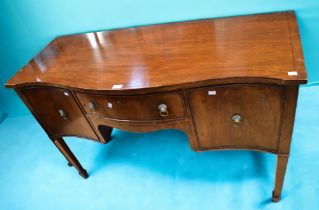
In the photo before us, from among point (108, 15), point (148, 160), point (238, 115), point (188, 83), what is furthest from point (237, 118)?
point (108, 15)

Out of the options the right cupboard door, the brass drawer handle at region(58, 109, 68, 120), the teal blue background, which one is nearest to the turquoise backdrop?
the teal blue background

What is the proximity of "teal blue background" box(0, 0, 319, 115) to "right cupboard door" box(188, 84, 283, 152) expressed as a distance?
53cm

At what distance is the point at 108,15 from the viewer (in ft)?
4.13

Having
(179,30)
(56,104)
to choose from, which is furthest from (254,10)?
(56,104)

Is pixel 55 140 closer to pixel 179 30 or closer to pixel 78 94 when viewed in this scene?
pixel 78 94

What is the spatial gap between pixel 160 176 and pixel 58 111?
60 centimetres

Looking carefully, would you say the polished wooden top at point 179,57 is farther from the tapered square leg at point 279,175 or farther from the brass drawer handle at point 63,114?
the tapered square leg at point 279,175

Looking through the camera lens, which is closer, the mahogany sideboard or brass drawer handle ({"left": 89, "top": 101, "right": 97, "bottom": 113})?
the mahogany sideboard

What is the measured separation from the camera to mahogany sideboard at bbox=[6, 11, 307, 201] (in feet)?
2.51

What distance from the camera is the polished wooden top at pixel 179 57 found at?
755 millimetres

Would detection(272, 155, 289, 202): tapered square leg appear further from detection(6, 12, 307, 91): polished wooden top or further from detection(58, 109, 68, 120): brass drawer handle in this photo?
detection(58, 109, 68, 120): brass drawer handle

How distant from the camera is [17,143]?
179 centimetres

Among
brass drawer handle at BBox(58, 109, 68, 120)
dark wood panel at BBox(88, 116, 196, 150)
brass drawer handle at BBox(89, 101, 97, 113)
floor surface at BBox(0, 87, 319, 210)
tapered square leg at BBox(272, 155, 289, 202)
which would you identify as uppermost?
brass drawer handle at BBox(89, 101, 97, 113)

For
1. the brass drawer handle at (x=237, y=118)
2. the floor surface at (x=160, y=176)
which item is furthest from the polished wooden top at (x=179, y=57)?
the floor surface at (x=160, y=176)
